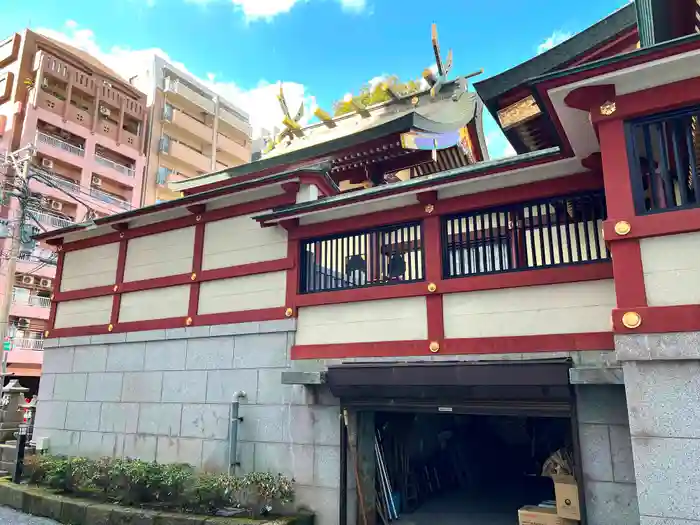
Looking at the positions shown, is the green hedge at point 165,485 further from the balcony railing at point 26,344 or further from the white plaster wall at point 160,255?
the balcony railing at point 26,344

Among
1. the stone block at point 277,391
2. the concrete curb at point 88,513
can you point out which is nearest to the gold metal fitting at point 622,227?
Result: the stone block at point 277,391

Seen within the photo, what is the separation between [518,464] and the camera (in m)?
14.4

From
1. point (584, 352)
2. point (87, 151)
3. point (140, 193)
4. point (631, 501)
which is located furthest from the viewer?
point (140, 193)

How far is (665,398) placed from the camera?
517cm

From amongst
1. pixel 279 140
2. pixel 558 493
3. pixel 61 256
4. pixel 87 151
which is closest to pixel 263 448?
pixel 558 493

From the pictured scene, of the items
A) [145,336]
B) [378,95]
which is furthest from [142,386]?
[378,95]

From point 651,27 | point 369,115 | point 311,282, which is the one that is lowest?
point 311,282

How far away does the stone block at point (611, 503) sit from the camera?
628 cm

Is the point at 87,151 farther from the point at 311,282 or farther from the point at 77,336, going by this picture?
the point at 311,282

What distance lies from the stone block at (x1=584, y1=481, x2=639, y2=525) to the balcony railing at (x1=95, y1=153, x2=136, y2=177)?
43763 mm

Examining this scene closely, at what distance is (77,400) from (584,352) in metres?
11.2

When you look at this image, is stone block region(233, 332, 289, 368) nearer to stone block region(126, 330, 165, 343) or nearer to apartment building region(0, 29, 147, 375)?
stone block region(126, 330, 165, 343)

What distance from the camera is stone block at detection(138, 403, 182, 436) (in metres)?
10.4

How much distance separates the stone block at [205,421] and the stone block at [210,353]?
0.78 meters
